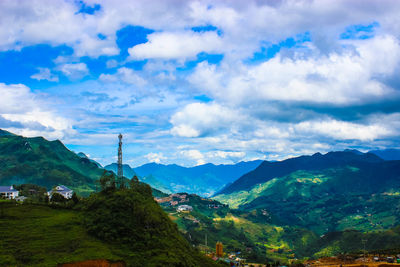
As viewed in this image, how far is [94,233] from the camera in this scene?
82.1 metres

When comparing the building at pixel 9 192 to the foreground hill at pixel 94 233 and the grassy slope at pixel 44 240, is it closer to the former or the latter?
the foreground hill at pixel 94 233

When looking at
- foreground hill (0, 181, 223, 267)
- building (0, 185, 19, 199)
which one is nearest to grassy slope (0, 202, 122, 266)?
foreground hill (0, 181, 223, 267)

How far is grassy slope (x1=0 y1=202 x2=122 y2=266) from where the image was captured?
65.2 m

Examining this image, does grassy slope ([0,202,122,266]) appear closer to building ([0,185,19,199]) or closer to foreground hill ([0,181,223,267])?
foreground hill ([0,181,223,267])

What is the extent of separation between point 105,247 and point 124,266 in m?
7.01

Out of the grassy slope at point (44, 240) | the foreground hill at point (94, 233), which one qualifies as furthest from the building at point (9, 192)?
the grassy slope at point (44, 240)

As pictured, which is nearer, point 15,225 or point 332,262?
point 15,225

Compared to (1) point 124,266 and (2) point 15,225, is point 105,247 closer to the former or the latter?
(1) point 124,266

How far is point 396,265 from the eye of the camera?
10600cm

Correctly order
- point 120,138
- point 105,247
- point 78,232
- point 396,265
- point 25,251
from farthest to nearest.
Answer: point 120,138, point 396,265, point 78,232, point 105,247, point 25,251

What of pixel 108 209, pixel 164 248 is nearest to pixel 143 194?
pixel 108 209

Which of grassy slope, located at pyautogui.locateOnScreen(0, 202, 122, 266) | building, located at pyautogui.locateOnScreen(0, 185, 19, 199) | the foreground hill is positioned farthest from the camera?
building, located at pyautogui.locateOnScreen(0, 185, 19, 199)

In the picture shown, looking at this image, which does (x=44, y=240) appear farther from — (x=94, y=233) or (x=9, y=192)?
(x=9, y=192)

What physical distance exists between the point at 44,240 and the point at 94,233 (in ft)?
39.8
